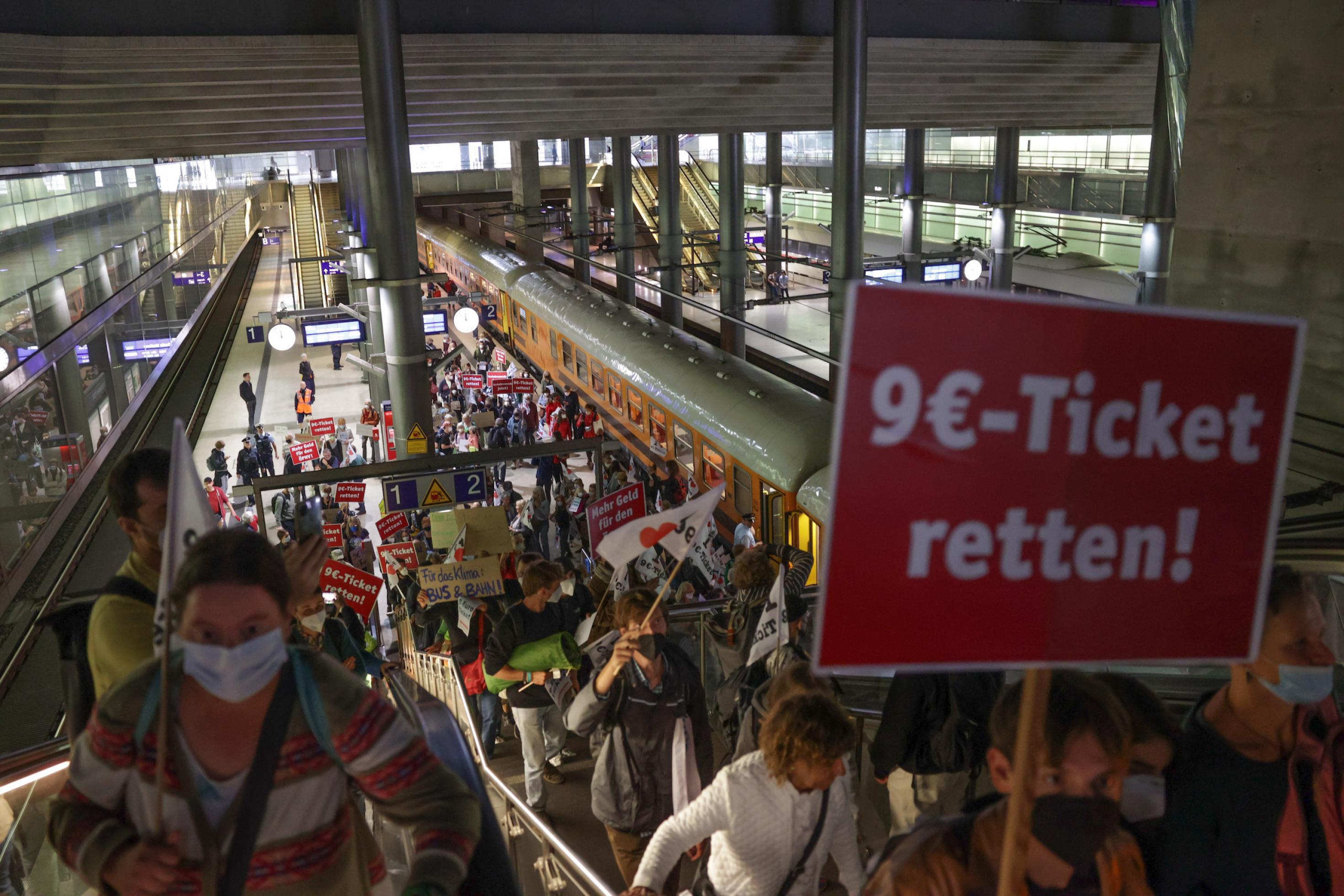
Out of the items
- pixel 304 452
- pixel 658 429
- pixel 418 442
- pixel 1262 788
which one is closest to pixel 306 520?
pixel 1262 788

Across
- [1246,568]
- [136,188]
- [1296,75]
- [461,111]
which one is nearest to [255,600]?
→ [1246,568]

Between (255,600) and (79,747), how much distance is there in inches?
19.0

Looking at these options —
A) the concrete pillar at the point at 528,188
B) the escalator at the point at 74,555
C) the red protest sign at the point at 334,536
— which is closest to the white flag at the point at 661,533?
the escalator at the point at 74,555

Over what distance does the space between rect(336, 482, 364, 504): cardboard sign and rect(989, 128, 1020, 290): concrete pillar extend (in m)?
17.2

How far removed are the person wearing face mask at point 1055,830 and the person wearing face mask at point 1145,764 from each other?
237 millimetres

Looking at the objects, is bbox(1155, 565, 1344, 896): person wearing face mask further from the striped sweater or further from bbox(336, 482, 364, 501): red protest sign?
bbox(336, 482, 364, 501): red protest sign

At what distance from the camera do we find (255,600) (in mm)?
2133

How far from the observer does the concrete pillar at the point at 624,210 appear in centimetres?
2773

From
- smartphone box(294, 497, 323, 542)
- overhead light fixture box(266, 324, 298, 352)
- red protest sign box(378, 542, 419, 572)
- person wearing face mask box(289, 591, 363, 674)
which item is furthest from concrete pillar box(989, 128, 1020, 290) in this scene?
smartphone box(294, 497, 323, 542)

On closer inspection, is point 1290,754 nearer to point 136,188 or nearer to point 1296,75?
point 1296,75

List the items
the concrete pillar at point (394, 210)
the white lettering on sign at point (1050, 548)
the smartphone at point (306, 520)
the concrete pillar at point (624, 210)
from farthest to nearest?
the concrete pillar at point (624, 210) → the concrete pillar at point (394, 210) → the smartphone at point (306, 520) → the white lettering on sign at point (1050, 548)

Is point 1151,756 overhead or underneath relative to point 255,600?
underneath

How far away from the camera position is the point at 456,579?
307 inches

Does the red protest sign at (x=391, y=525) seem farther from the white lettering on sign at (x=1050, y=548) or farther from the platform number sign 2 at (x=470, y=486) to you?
the white lettering on sign at (x=1050, y=548)
